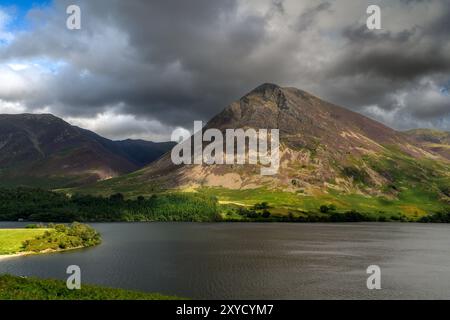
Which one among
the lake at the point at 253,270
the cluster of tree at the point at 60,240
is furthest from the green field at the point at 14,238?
the lake at the point at 253,270

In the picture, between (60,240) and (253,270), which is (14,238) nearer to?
(60,240)

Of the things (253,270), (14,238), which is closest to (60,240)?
(14,238)

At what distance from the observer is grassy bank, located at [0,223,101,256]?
17150 centimetres

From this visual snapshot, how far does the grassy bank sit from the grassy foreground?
321ft

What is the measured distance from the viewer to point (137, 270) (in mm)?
132500

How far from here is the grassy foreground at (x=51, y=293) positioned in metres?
69.3

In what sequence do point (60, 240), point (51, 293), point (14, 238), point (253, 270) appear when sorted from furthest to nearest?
1. point (60, 240)
2. point (14, 238)
3. point (253, 270)
4. point (51, 293)

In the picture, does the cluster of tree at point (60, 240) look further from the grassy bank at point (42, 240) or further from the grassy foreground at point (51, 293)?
the grassy foreground at point (51, 293)


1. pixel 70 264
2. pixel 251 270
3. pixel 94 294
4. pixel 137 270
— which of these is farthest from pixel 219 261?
pixel 94 294

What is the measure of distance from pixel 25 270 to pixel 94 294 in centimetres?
6827

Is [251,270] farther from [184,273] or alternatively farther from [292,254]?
[292,254]

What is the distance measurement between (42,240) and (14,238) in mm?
12964

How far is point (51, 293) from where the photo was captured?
72812 mm

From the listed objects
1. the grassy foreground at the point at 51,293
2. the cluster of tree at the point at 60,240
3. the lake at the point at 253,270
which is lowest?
the lake at the point at 253,270
